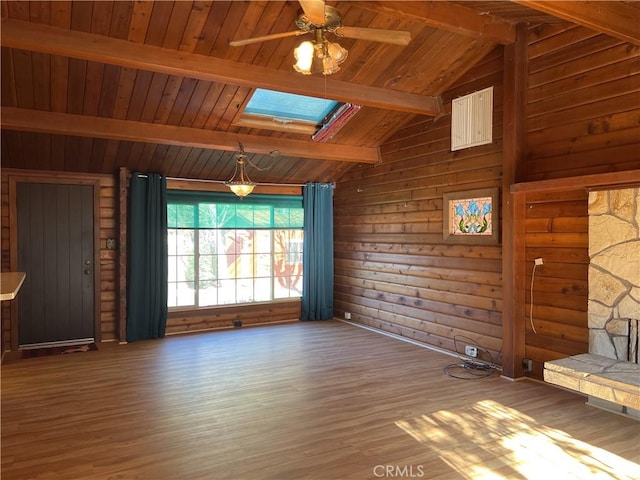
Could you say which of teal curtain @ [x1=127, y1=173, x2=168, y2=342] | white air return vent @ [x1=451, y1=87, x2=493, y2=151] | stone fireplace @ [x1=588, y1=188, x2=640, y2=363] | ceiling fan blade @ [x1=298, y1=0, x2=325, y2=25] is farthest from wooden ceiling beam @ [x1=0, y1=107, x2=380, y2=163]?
stone fireplace @ [x1=588, y1=188, x2=640, y2=363]

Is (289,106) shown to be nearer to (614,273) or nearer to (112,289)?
(112,289)

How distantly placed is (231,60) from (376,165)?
294 centimetres

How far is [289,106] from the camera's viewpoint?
5191 millimetres

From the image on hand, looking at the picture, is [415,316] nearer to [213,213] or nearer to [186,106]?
[213,213]

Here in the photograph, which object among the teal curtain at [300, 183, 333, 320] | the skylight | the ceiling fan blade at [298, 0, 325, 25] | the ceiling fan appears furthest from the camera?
the teal curtain at [300, 183, 333, 320]

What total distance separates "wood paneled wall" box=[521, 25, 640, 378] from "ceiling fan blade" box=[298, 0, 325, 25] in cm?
246

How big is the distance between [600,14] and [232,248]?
5255 mm

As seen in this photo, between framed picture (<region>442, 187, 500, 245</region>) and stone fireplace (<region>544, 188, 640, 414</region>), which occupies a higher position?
framed picture (<region>442, 187, 500, 245</region>)

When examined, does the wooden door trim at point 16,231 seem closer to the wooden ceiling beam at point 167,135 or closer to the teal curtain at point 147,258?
the teal curtain at point 147,258

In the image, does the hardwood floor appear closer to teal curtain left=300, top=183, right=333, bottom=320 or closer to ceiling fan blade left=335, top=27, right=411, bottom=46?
teal curtain left=300, top=183, right=333, bottom=320

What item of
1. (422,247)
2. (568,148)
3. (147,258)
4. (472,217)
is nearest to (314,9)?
(568,148)

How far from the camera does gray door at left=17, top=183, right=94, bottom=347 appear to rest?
5.43 m

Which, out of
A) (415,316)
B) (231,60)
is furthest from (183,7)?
(415,316)

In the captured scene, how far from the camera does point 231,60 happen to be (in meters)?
3.95
